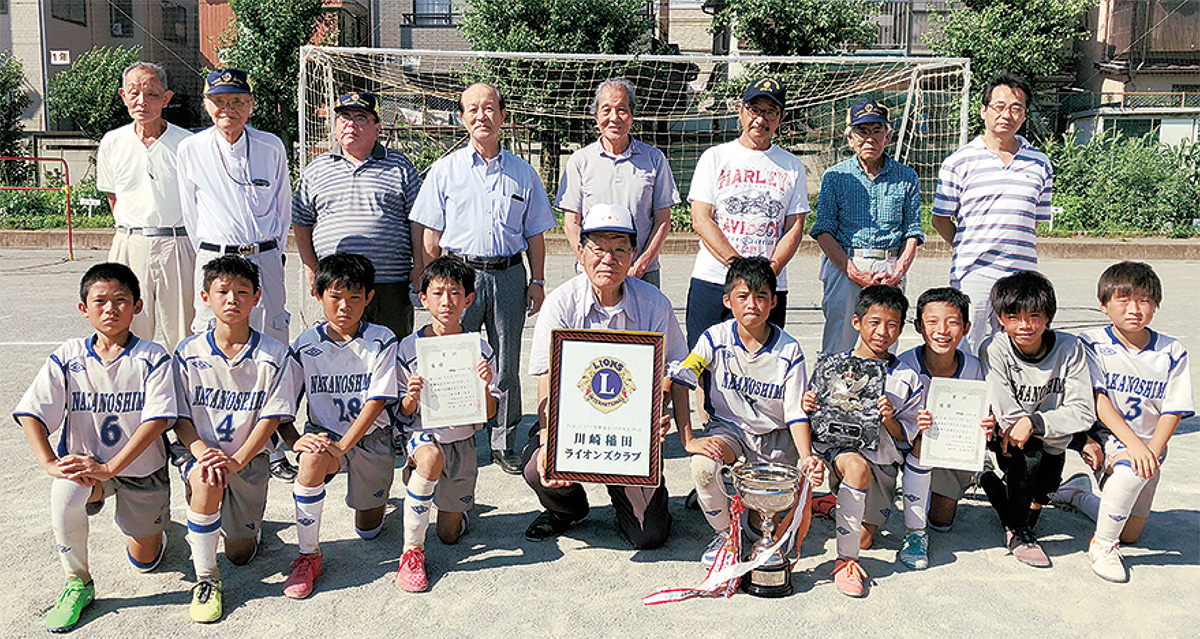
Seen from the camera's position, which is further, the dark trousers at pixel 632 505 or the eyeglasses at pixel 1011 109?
the eyeglasses at pixel 1011 109

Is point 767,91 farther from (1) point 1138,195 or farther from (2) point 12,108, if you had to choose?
(2) point 12,108

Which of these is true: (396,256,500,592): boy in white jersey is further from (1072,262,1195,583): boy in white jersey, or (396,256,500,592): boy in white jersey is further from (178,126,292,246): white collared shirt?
(1072,262,1195,583): boy in white jersey

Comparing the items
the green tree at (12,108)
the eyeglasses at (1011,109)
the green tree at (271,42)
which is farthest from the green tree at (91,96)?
the eyeglasses at (1011,109)

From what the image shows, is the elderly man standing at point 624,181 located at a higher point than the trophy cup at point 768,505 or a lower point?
higher

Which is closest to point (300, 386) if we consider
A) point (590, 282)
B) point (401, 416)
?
point (401, 416)

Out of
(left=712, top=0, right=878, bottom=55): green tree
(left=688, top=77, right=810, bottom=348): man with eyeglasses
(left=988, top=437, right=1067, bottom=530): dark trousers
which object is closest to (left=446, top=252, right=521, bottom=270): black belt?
(left=688, top=77, right=810, bottom=348): man with eyeglasses

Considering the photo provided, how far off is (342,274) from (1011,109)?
3.53 meters

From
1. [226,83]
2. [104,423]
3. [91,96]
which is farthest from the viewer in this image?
[91,96]

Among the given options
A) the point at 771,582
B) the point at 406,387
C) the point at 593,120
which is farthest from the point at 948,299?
the point at 593,120

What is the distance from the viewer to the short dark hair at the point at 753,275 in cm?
370

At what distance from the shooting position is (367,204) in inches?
191

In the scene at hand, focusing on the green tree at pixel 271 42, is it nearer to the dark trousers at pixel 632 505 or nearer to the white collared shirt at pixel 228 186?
the white collared shirt at pixel 228 186

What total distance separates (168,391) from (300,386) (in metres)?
0.51

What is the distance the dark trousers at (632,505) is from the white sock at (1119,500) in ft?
6.04
